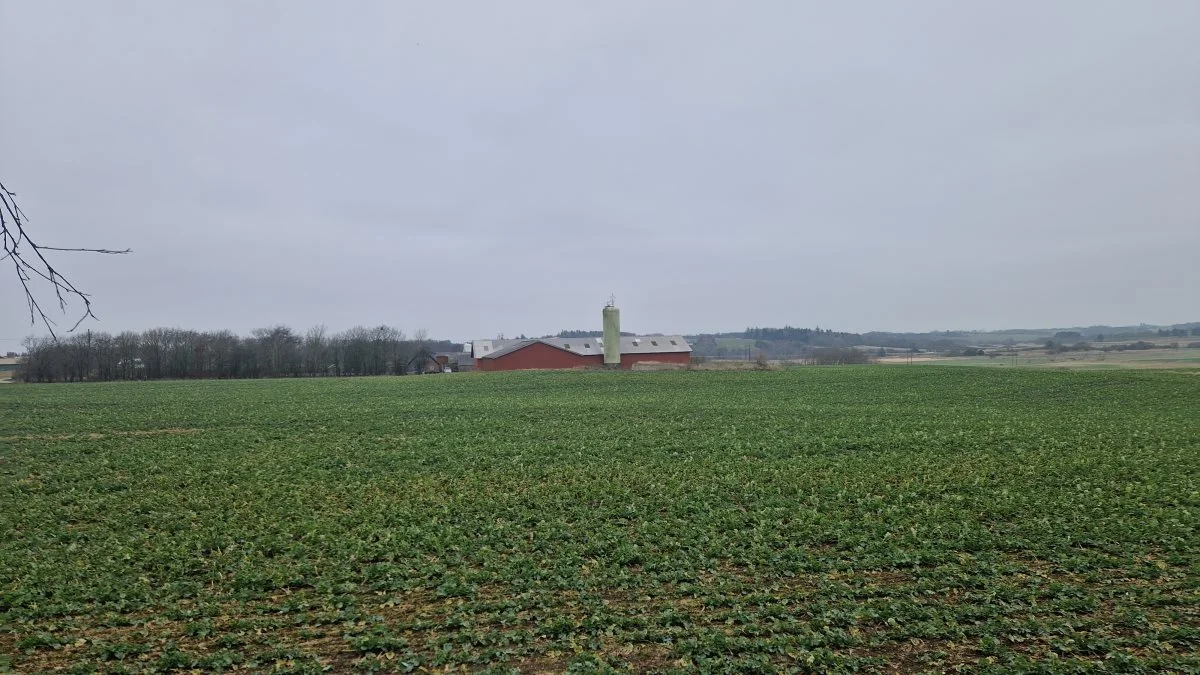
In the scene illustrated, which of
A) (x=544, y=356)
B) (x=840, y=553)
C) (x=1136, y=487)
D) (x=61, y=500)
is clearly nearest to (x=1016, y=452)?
(x=1136, y=487)

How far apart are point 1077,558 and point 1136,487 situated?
5.26 metres

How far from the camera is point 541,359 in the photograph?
234 feet

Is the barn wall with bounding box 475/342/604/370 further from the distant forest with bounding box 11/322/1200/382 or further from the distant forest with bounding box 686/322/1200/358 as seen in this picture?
the distant forest with bounding box 686/322/1200/358

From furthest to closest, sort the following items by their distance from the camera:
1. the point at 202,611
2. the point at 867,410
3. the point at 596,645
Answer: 1. the point at 867,410
2. the point at 202,611
3. the point at 596,645

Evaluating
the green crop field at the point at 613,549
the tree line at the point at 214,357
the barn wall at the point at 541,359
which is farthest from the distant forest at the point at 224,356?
the green crop field at the point at 613,549

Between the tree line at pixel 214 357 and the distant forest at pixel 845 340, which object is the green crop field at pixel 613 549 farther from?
the distant forest at pixel 845 340

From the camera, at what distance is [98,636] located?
23.7 feet

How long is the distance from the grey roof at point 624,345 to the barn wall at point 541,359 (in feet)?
1.49

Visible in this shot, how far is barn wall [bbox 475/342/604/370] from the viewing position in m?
71.1

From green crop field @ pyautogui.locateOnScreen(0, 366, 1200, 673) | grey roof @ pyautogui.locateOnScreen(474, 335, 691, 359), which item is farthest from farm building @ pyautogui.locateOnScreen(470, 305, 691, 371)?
green crop field @ pyautogui.locateOnScreen(0, 366, 1200, 673)

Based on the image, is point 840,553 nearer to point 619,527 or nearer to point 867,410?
point 619,527

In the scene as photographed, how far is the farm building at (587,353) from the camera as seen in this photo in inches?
2699

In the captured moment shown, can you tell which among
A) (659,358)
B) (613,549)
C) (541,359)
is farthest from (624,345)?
(613,549)

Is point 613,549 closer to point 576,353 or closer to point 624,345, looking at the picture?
point 576,353
